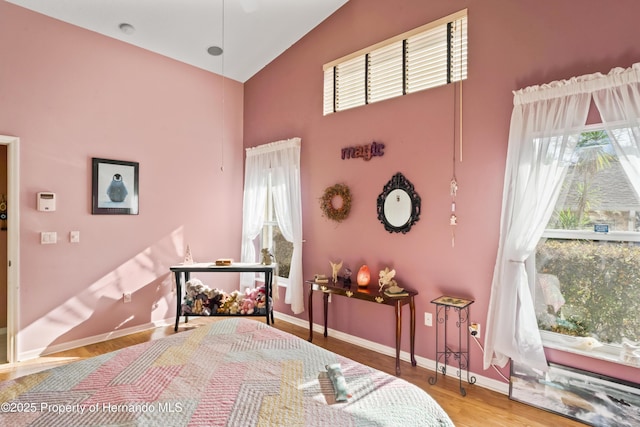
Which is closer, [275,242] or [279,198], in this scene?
[279,198]

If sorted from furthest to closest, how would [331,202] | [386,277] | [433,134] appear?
1. [331,202]
2. [386,277]
3. [433,134]

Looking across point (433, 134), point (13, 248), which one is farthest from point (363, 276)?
point (13, 248)

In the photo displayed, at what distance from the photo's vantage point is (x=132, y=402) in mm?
1396

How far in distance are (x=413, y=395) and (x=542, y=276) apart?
5.63 ft

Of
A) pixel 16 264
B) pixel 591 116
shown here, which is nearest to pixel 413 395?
pixel 591 116

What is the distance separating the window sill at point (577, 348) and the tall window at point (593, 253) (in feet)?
0.11

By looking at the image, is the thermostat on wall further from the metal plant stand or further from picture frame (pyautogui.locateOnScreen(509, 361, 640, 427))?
picture frame (pyautogui.locateOnScreen(509, 361, 640, 427))

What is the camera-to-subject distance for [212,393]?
1470 millimetres

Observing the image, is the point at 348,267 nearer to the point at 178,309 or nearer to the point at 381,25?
the point at 178,309

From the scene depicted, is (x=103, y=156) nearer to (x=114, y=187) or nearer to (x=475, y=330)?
(x=114, y=187)

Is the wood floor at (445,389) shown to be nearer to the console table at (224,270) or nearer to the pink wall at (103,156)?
the pink wall at (103,156)

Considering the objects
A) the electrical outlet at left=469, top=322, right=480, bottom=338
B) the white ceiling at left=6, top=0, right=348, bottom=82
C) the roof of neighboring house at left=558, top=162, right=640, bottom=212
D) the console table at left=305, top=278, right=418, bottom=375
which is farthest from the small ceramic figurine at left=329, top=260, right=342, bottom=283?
the white ceiling at left=6, top=0, right=348, bottom=82

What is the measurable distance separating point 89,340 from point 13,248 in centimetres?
117

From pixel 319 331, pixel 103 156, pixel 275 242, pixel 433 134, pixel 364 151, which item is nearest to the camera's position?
pixel 433 134
